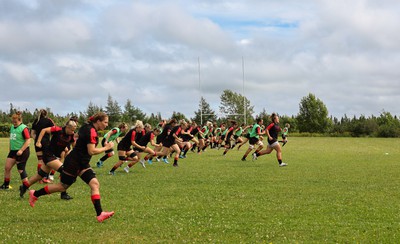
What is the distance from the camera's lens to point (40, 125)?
1179 centimetres

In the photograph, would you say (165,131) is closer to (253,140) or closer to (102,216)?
(253,140)

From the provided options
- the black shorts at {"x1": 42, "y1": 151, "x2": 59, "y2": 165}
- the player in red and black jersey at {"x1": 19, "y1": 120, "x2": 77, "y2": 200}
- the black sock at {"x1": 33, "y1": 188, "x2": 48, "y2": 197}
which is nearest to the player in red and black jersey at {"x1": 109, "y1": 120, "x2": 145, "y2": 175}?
the player in red and black jersey at {"x1": 19, "y1": 120, "x2": 77, "y2": 200}

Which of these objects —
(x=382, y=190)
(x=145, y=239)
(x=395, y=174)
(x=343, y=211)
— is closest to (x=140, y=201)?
(x=145, y=239)

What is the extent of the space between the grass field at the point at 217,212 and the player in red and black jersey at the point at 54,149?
1.54 feet

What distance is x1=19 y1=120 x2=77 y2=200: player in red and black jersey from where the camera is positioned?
950 cm

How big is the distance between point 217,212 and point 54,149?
4.52 metres

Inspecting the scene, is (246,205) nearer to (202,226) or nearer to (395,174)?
(202,226)

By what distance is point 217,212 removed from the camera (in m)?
→ 7.93

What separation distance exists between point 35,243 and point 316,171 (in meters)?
11.3

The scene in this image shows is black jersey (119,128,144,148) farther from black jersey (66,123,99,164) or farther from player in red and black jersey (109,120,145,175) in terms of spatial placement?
black jersey (66,123,99,164)

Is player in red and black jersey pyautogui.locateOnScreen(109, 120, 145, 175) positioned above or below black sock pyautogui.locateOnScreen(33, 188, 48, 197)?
above

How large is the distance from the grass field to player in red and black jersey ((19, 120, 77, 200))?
0.47 meters

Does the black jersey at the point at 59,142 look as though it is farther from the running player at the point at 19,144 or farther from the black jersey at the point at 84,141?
the black jersey at the point at 84,141

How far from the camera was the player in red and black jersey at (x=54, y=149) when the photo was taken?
9.50 metres
